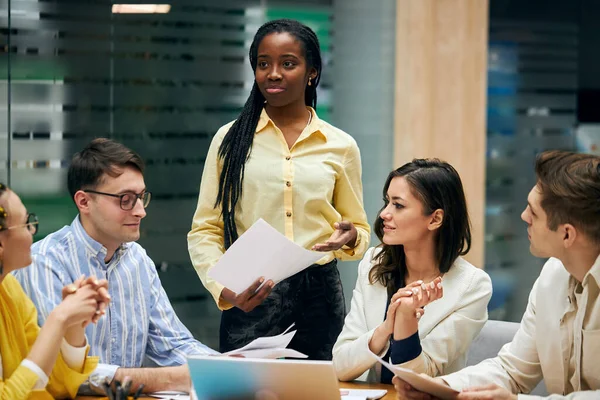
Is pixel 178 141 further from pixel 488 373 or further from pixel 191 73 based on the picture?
pixel 488 373

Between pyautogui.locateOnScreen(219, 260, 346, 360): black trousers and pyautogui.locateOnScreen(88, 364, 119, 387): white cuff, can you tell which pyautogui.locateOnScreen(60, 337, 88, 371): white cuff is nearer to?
pyautogui.locateOnScreen(88, 364, 119, 387): white cuff

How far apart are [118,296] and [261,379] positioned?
82cm

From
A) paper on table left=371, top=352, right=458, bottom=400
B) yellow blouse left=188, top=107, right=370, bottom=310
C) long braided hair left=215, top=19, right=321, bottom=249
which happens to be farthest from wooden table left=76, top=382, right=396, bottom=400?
long braided hair left=215, top=19, right=321, bottom=249

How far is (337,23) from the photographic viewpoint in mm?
5480

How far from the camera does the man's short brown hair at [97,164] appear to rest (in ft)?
9.68

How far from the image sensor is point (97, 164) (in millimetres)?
2951

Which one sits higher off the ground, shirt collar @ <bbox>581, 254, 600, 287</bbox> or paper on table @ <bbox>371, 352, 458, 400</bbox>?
shirt collar @ <bbox>581, 254, 600, 287</bbox>

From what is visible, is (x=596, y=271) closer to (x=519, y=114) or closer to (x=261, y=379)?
(x=261, y=379)

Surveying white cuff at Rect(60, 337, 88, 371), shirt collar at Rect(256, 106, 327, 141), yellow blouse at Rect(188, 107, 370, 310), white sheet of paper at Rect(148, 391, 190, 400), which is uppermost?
shirt collar at Rect(256, 106, 327, 141)

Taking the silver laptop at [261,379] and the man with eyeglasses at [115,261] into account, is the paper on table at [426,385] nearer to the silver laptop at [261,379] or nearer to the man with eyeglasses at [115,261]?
the silver laptop at [261,379]

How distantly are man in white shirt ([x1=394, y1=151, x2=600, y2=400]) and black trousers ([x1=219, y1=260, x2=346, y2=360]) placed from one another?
2.20ft

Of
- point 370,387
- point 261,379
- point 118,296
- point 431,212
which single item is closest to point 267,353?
point 261,379

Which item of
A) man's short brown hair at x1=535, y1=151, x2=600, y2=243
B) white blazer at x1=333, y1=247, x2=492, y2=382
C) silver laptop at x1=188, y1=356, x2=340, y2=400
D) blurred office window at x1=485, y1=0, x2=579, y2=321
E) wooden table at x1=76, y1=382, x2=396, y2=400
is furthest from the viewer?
blurred office window at x1=485, y1=0, x2=579, y2=321

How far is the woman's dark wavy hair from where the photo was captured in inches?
121
